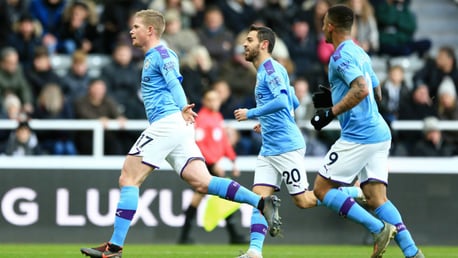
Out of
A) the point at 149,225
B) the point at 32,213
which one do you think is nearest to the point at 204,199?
the point at 149,225

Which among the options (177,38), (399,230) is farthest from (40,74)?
(399,230)

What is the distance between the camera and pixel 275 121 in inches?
482

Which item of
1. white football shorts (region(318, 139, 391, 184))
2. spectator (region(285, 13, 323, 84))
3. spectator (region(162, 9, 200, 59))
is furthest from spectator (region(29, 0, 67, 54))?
white football shorts (region(318, 139, 391, 184))

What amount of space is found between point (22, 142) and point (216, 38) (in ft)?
13.0

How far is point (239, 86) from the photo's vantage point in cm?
1845

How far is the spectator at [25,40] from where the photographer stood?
19.0m

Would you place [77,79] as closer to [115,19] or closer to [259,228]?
[115,19]

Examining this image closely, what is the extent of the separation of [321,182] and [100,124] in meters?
6.00

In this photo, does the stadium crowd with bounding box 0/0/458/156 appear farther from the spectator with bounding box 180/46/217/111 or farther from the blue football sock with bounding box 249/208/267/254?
the blue football sock with bounding box 249/208/267/254

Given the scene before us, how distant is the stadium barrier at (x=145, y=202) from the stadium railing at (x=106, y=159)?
0.01 metres

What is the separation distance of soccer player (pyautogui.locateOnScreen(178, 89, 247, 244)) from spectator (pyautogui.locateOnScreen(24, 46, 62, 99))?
9.50ft

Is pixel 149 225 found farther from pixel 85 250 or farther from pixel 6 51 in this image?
pixel 85 250

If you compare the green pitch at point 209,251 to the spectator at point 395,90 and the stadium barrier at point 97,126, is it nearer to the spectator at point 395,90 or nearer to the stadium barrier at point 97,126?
the stadium barrier at point 97,126

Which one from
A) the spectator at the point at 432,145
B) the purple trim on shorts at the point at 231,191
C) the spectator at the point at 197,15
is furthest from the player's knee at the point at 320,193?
the spectator at the point at 197,15
